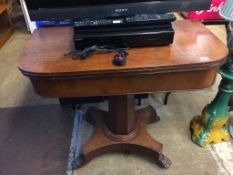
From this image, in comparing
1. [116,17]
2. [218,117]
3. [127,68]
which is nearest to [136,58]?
[127,68]

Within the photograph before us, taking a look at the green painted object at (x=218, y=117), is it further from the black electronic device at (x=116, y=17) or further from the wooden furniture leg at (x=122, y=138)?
the black electronic device at (x=116, y=17)

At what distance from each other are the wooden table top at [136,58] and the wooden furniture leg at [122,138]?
13.4 inches

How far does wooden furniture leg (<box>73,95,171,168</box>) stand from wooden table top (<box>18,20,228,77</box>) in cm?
34

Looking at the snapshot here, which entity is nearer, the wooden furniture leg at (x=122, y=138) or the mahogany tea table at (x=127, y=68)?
the mahogany tea table at (x=127, y=68)

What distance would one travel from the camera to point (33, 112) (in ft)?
5.29

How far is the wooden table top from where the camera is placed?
30.0 inches

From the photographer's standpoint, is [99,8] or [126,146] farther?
[126,146]

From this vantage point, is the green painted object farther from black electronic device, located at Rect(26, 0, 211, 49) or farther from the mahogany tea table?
black electronic device, located at Rect(26, 0, 211, 49)

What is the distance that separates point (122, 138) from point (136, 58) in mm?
576

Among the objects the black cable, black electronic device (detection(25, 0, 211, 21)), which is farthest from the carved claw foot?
black electronic device (detection(25, 0, 211, 21))

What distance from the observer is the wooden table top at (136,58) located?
0.76 metres

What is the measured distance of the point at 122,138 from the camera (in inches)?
48.4

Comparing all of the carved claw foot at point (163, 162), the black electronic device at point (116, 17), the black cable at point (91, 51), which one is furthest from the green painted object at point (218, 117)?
the black cable at point (91, 51)

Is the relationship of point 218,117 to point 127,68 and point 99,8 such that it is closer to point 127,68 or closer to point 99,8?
point 127,68
